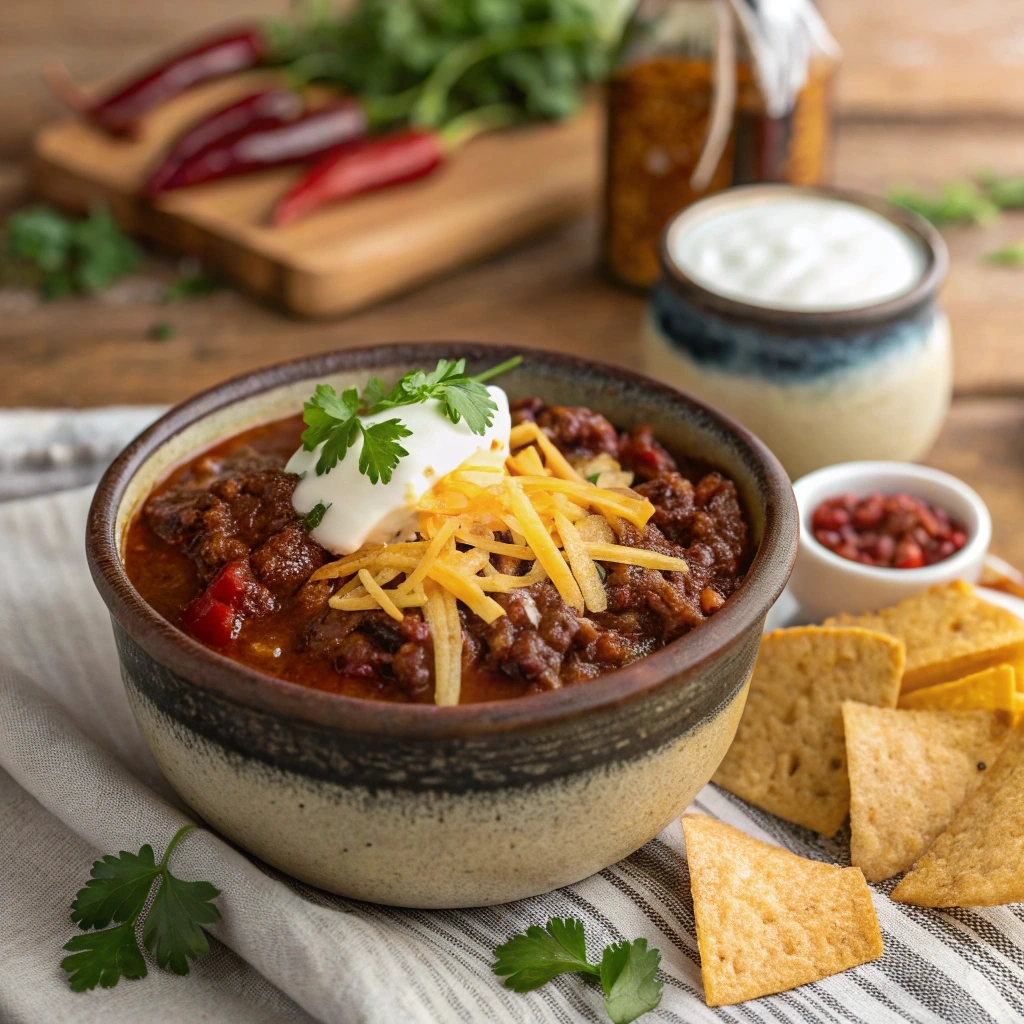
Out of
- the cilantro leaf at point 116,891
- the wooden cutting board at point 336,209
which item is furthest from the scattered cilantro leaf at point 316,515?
the wooden cutting board at point 336,209

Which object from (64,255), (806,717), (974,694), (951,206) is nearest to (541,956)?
(806,717)

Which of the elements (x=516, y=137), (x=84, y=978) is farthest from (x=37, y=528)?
(x=516, y=137)

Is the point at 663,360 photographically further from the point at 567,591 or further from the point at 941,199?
the point at 941,199

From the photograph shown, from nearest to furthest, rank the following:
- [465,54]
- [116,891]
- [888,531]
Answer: [116,891]
[888,531]
[465,54]

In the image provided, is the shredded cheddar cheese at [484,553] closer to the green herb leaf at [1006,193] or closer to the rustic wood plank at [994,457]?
the rustic wood plank at [994,457]

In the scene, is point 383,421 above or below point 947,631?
above

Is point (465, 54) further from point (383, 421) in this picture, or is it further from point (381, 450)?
point (381, 450)

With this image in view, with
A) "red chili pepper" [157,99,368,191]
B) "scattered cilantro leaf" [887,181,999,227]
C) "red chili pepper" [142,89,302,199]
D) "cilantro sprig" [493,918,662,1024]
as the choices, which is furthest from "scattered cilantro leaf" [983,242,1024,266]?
"cilantro sprig" [493,918,662,1024]

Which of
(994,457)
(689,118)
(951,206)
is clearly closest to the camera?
(994,457)
